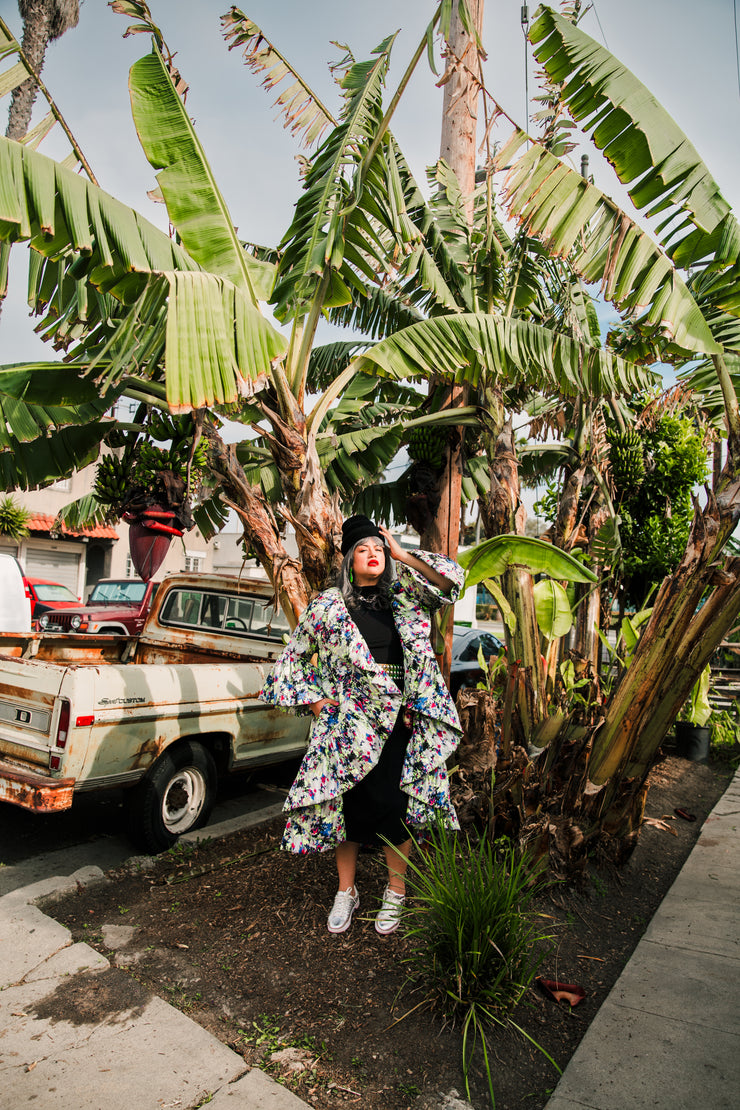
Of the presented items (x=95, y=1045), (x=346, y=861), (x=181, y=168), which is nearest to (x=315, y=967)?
(x=346, y=861)

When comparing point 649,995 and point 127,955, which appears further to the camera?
point 127,955

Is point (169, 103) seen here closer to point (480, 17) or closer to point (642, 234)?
point (642, 234)

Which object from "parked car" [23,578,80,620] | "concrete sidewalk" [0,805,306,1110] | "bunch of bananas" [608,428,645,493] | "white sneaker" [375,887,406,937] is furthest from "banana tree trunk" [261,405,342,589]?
"parked car" [23,578,80,620]

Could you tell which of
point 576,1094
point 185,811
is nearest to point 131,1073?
point 576,1094

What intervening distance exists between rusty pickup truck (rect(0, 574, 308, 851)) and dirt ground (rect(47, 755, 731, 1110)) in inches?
19.1

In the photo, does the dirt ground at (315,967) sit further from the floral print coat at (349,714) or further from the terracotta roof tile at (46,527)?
the terracotta roof tile at (46,527)

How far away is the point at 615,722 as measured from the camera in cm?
363

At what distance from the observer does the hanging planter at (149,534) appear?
12.7 feet

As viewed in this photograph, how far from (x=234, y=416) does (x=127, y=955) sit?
A: 3311 millimetres

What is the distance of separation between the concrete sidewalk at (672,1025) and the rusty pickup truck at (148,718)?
109 inches

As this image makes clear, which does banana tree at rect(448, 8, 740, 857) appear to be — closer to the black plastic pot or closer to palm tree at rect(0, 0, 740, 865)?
palm tree at rect(0, 0, 740, 865)

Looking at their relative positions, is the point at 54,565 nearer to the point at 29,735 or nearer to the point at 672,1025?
the point at 29,735

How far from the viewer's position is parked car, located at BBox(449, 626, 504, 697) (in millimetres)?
9367

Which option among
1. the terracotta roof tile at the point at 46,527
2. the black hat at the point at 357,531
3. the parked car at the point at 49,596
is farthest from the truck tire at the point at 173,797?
the terracotta roof tile at the point at 46,527
